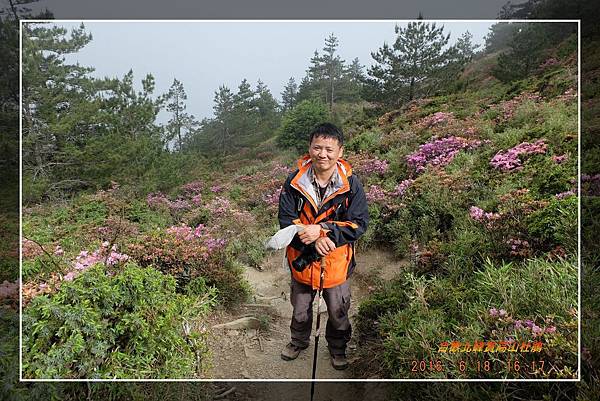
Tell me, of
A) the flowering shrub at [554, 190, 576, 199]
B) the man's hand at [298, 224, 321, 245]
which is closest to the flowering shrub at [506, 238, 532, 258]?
the flowering shrub at [554, 190, 576, 199]

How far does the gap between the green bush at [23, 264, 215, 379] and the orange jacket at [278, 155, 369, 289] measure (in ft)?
3.50

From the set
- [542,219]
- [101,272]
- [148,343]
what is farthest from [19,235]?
[542,219]

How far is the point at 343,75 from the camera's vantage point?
291cm

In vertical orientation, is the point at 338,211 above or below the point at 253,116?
below

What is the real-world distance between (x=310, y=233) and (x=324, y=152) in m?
0.55

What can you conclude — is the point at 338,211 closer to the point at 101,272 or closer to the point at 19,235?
the point at 101,272


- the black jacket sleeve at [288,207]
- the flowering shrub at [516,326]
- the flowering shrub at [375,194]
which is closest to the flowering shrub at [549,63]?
the flowering shrub at [375,194]

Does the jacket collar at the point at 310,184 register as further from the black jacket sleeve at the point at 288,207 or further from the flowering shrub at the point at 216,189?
the flowering shrub at the point at 216,189

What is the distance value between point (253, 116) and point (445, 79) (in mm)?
1940

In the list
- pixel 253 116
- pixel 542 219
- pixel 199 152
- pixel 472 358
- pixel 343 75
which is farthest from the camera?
pixel 199 152

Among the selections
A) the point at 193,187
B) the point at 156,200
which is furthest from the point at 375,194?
the point at 156,200

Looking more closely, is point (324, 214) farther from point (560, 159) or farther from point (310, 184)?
point (560, 159)

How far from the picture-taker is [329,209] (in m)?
2.44

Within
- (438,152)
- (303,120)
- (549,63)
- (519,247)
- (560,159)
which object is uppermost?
(549,63)
